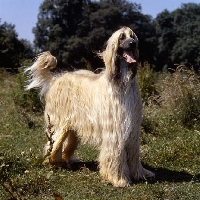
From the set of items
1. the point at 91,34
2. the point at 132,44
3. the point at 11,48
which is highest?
the point at 91,34

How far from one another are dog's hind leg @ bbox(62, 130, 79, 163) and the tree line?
2227 centimetres

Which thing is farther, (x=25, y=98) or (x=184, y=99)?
(x=25, y=98)

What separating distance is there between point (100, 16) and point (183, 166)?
90.7ft

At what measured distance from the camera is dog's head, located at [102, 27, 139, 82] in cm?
486

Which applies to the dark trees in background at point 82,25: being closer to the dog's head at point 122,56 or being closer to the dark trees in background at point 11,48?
the dark trees in background at point 11,48

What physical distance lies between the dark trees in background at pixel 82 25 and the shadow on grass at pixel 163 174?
81.1 feet

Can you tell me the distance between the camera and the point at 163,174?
5812 mm

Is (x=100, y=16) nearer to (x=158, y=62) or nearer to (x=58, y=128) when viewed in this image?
(x=158, y=62)

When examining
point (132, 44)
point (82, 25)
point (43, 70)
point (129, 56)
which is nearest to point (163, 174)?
point (129, 56)

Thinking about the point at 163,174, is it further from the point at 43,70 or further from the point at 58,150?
the point at 43,70

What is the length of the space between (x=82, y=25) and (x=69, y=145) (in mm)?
27338

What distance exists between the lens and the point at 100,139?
5.37 m

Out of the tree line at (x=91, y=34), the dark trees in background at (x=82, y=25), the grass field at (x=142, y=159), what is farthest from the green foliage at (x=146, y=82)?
the dark trees in background at (x=82, y=25)

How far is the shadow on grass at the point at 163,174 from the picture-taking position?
553cm
